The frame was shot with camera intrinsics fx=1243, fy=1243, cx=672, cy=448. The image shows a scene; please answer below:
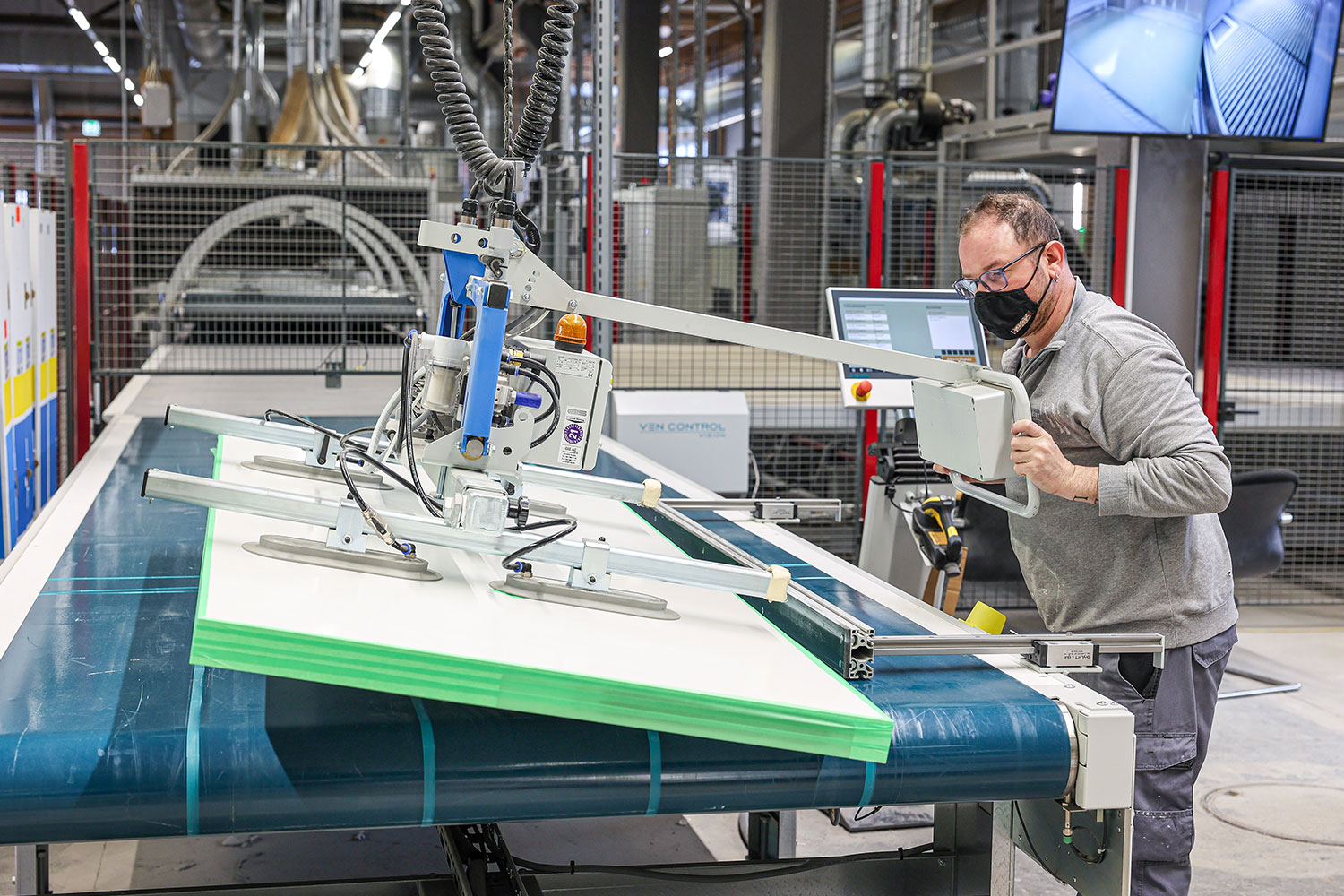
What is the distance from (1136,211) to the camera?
5.08 m

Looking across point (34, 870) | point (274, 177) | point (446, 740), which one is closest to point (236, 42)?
point (274, 177)

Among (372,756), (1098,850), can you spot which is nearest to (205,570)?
(372,756)

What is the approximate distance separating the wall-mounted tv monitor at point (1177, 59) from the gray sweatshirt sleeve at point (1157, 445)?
3158mm

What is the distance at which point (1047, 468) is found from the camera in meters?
1.87

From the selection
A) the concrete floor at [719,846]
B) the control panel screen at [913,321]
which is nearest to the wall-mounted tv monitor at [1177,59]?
the control panel screen at [913,321]

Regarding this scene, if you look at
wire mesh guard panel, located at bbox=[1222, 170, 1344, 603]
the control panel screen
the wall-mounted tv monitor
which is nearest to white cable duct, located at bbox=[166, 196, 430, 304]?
the control panel screen

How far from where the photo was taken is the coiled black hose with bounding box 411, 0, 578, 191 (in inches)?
63.8

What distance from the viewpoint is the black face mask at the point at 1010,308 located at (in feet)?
6.82

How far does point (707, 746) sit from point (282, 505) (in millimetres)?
678

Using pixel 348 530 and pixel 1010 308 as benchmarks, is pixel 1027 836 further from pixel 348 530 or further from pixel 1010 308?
pixel 348 530

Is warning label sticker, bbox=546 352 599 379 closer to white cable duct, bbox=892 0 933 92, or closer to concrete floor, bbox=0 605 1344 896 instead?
concrete floor, bbox=0 605 1344 896

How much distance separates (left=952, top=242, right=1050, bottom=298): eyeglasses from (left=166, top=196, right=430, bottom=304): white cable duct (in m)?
3.37

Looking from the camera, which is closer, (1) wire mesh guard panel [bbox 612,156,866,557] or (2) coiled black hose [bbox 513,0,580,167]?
(2) coiled black hose [bbox 513,0,580,167]

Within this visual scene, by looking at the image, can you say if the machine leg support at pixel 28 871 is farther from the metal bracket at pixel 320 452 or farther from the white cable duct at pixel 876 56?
the white cable duct at pixel 876 56
